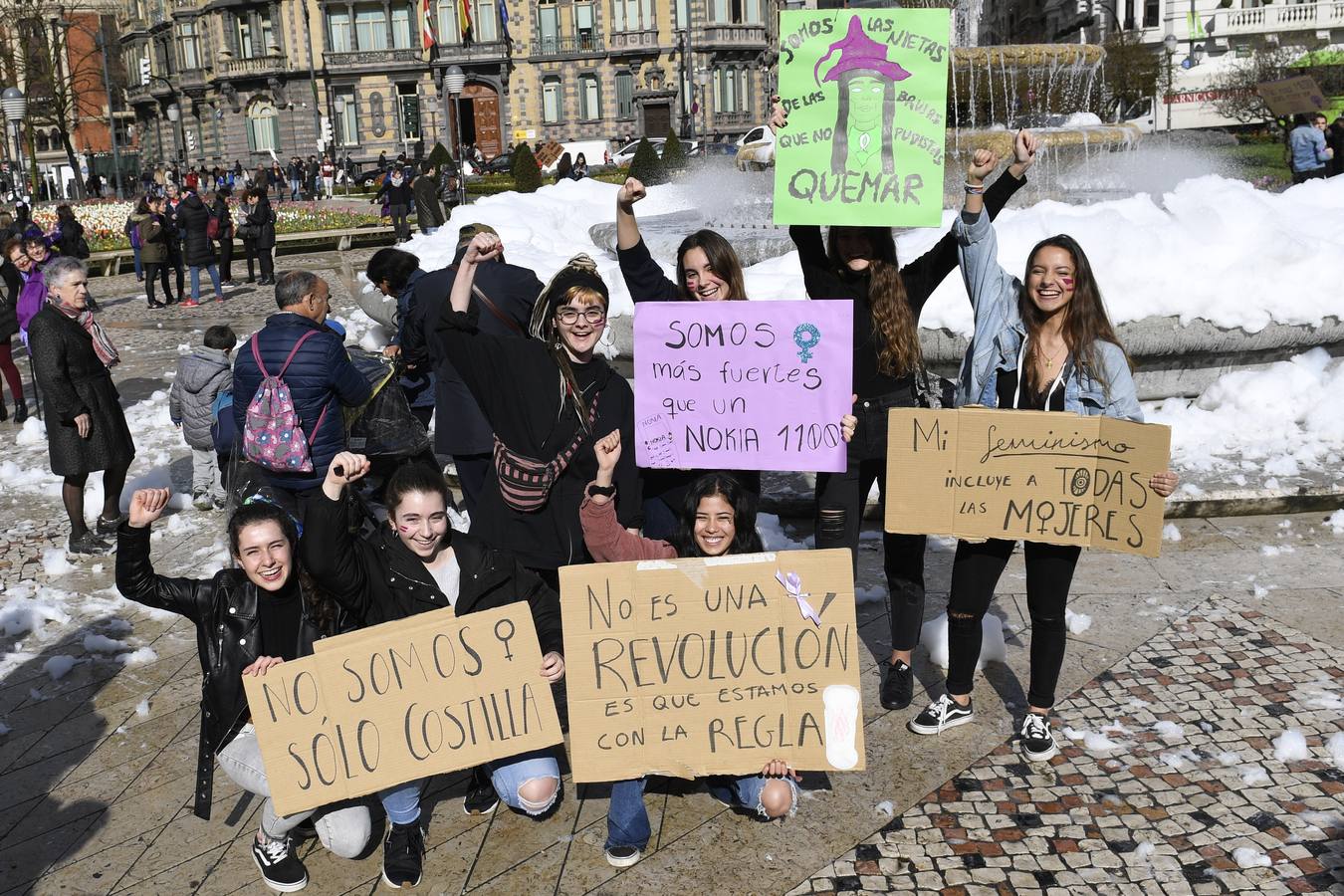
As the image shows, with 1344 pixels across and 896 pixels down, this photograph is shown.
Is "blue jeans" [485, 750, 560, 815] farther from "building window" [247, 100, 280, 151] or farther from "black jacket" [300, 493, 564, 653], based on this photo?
"building window" [247, 100, 280, 151]

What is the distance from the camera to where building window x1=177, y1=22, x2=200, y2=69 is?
61.9 m

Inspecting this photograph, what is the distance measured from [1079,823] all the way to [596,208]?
12209 millimetres

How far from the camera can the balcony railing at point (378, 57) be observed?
57.0 meters

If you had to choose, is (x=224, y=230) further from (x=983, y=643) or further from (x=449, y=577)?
(x=983, y=643)

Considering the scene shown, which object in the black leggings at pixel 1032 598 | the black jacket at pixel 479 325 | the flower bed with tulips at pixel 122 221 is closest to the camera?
the black leggings at pixel 1032 598

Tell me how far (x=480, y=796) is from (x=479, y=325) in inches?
80.2

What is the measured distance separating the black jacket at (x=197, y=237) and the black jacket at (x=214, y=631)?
1442 centimetres

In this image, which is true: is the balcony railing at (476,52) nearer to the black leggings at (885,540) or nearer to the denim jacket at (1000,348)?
the black leggings at (885,540)

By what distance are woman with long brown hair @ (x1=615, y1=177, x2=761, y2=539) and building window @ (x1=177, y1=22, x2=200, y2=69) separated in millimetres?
66311

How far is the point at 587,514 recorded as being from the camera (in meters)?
3.78

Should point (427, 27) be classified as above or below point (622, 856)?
above

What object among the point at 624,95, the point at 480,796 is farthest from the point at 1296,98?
the point at 624,95

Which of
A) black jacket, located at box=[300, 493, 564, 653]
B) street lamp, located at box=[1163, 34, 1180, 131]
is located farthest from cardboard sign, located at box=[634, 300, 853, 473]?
street lamp, located at box=[1163, 34, 1180, 131]

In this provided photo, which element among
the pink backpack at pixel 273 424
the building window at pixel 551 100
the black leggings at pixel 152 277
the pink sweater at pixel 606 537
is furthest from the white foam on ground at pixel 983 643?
the building window at pixel 551 100
